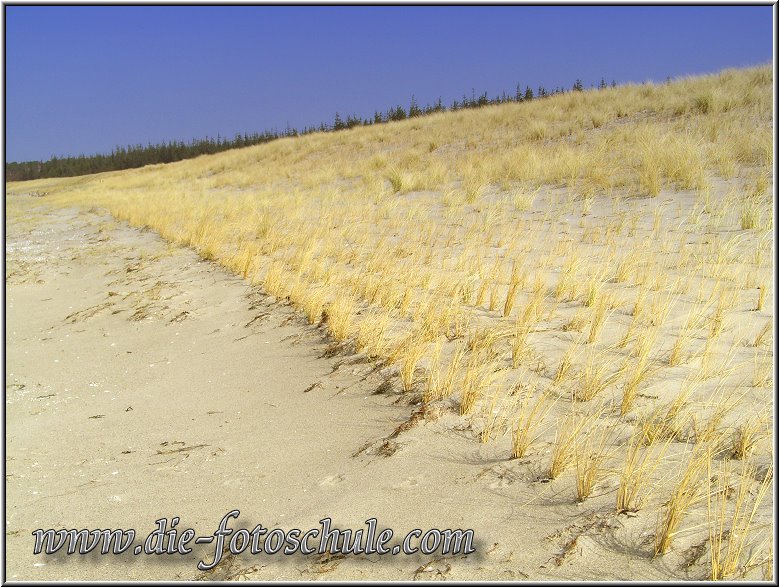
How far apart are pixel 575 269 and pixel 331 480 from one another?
352 centimetres

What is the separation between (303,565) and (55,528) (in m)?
1.32

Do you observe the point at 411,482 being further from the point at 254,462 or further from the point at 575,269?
the point at 575,269

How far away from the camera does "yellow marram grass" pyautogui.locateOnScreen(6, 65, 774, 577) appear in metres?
2.98

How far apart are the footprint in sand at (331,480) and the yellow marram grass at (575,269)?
0.79 meters

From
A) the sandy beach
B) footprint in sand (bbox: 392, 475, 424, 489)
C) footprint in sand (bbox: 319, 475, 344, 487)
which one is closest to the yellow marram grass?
the sandy beach

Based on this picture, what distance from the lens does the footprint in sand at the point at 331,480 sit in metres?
2.84

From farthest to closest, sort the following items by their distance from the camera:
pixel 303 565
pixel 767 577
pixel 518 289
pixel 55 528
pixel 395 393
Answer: pixel 518 289, pixel 395 393, pixel 55 528, pixel 303 565, pixel 767 577

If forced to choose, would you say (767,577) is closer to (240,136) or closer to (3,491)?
(3,491)

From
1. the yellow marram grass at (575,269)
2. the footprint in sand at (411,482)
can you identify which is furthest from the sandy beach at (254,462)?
the yellow marram grass at (575,269)

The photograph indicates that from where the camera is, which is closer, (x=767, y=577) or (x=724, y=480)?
(x=767, y=577)

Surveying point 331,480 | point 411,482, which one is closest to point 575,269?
point 411,482

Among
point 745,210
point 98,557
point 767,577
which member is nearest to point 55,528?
point 98,557

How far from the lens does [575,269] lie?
5527 mm

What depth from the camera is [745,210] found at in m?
6.41
